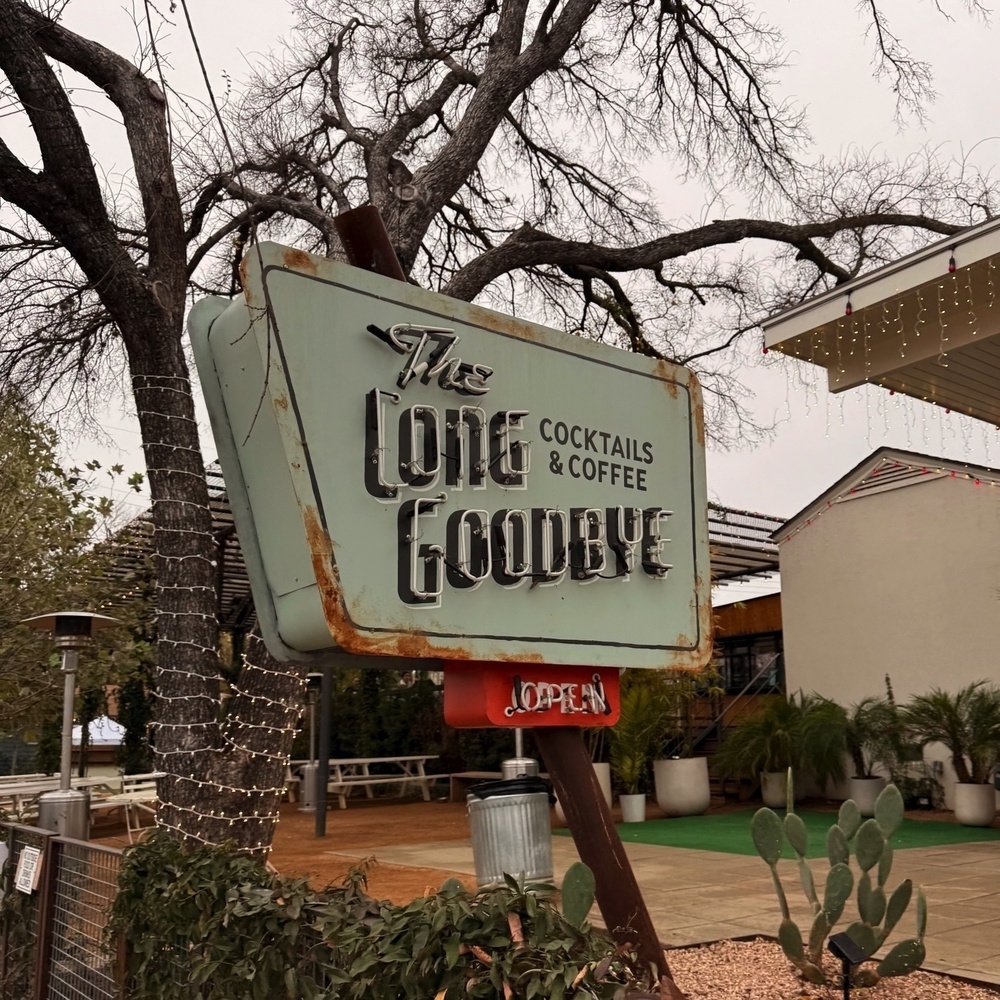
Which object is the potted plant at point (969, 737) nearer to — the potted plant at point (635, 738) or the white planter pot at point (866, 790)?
the white planter pot at point (866, 790)

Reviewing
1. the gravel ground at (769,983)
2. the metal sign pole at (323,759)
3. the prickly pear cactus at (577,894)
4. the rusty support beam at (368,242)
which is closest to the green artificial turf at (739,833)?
the metal sign pole at (323,759)

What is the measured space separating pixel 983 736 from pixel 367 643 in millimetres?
11225

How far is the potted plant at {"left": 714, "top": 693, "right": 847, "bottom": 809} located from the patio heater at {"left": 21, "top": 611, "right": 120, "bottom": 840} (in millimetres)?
9322

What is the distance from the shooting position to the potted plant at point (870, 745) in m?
13.4

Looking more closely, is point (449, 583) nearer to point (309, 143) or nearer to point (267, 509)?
point (267, 509)

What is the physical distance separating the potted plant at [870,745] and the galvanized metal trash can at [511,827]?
31.6 ft

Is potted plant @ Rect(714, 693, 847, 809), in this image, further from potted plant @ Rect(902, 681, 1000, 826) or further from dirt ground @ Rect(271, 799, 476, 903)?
dirt ground @ Rect(271, 799, 476, 903)

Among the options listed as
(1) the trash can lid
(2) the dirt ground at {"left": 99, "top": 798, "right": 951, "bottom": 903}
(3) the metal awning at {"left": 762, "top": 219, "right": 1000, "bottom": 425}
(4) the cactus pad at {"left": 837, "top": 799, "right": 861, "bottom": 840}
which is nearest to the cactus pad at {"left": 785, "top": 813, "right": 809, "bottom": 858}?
(4) the cactus pad at {"left": 837, "top": 799, "right": 861, "bottom": 840}

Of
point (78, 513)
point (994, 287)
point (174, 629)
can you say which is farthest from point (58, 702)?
point (994, 287)

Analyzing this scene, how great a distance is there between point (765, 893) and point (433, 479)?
5505mm

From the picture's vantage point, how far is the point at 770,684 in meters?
18.6

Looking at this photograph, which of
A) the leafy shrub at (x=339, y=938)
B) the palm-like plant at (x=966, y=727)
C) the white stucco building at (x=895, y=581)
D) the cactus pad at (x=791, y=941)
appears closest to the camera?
the leafy shrub at (x=339, y=938)

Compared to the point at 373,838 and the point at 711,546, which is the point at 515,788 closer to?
the point at 373,838

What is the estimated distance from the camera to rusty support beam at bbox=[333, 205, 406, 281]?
360 cm
